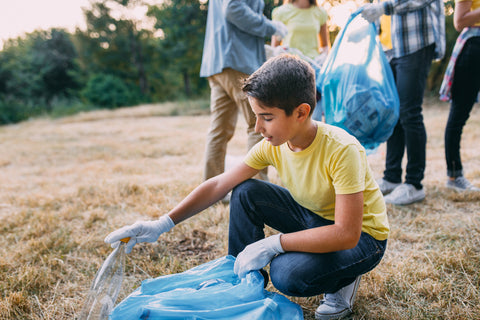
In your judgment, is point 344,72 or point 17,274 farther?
point 344,72

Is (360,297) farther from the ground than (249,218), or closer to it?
closer to it

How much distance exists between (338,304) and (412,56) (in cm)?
171

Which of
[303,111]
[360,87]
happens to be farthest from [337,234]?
[360,87]

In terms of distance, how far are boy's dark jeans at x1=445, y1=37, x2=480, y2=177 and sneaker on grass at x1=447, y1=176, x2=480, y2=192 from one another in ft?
0.13

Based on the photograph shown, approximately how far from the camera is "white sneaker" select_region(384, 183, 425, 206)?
7.55 ft

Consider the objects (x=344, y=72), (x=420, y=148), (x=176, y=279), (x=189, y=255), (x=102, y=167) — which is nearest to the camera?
(x=176, y=279)

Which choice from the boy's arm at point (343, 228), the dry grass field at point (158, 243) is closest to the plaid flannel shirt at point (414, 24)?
the dry grass field at point (158, 243)

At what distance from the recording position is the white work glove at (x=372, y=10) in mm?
2074

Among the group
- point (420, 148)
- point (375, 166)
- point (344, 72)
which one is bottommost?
point (375, 166)

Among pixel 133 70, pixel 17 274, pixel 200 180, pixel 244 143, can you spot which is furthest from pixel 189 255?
pixel 133 70

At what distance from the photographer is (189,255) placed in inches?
70.2

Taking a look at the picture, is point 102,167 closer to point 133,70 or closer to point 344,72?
point 344,72

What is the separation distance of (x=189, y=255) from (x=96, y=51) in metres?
22.6

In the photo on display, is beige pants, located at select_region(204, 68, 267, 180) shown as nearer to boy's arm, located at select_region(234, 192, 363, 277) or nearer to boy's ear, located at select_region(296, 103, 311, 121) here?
boy's ear, located at select_region(296, 103, 311, 121)
